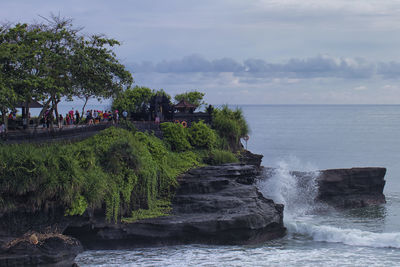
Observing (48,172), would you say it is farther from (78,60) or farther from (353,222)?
(353,222)

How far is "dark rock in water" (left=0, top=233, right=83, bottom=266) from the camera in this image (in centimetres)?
2047

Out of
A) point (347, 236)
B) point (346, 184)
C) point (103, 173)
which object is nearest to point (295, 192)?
point (346, 184)

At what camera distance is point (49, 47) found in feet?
96.5

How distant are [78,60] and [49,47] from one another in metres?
2.03

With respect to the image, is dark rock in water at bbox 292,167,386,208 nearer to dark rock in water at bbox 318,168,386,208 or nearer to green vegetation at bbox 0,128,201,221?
dark rock in water at bbox 318,168,386,208

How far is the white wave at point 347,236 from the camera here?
2573cm

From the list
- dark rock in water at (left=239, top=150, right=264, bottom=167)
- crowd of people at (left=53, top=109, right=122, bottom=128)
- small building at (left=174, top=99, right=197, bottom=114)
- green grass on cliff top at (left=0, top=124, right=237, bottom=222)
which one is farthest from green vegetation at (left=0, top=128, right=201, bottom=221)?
small building at (left=174, top=99, right=197, bottom=114)

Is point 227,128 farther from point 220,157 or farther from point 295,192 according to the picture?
point 295,192

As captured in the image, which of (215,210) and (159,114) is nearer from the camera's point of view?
(215,210)

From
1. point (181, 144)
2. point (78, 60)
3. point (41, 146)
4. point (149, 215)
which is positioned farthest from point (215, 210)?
point (78, 60)

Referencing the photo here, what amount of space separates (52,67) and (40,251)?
12.5m

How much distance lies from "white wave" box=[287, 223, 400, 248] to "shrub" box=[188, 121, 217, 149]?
8979 millimetres

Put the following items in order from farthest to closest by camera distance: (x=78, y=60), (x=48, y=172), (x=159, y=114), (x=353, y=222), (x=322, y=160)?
1. (x=322, y=160)
2. (x=159, y=114)
3. (x=353, y=222)
4. (x=78, y=60)
5. (x=48, y=172)

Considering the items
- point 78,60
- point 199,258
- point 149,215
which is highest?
point 78,60
